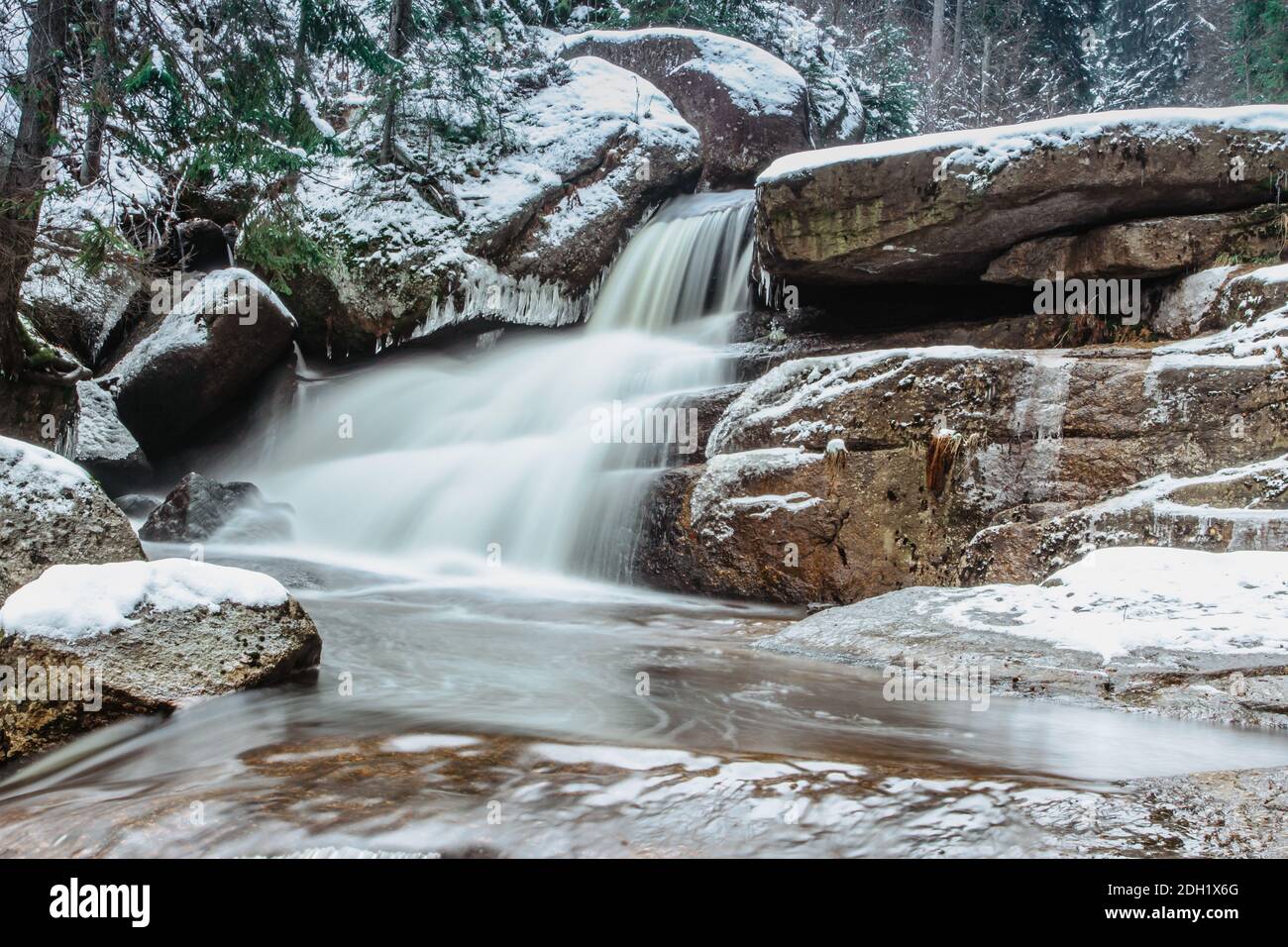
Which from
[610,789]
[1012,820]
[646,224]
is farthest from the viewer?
[646,224]

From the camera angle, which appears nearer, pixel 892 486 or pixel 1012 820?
pixel 1012 820

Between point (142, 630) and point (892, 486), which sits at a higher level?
point (892, 486)

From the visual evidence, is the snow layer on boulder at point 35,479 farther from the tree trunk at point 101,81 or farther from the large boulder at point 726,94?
the large boulder at point 726,94

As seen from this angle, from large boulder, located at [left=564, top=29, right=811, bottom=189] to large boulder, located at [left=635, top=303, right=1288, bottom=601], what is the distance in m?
9.43

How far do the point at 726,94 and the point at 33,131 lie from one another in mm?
11222

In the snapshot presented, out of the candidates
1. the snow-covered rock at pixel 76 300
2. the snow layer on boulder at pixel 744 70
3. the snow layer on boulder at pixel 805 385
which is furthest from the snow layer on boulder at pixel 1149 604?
the snow layer on boulder at pixel 744 70

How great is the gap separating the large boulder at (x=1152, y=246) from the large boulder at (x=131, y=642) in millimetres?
7721

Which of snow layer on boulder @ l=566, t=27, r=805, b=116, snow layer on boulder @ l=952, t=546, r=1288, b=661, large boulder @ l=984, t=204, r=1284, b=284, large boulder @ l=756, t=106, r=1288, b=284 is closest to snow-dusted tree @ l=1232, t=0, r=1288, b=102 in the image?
snow layer on boulder @ l=566, t=27, r=805, b=116

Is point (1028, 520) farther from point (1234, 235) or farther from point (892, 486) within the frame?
point (1234, 235)

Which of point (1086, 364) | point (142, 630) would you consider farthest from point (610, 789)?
point (1086, 364)

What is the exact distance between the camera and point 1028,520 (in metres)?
6.32

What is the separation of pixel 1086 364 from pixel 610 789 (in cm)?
545

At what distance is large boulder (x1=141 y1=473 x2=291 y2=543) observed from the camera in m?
9.75

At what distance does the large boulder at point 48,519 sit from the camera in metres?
4.76
